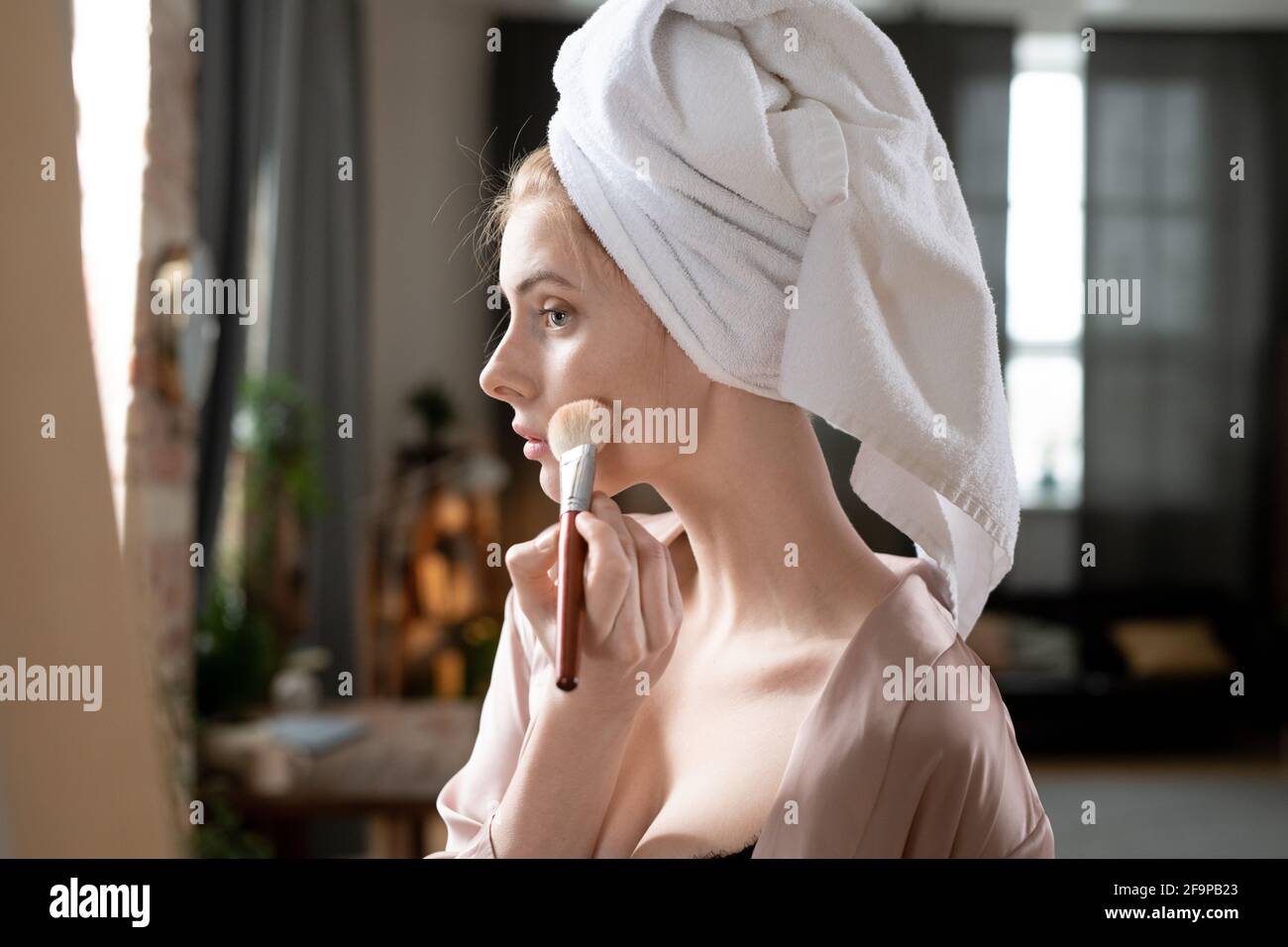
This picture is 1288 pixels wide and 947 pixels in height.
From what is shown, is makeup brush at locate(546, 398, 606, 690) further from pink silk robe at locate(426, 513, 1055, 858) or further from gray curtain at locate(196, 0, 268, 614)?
gray curtain at locate(196, 0, 268, 614)

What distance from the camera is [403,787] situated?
165 cm

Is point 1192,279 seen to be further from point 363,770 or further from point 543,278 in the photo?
point 543,278

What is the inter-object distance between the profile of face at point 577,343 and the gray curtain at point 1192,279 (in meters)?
3.65

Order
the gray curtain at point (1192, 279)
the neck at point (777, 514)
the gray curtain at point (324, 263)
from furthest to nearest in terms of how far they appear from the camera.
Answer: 1. the gray curtain at point (1192, 279)
2. the gray curtain at point (324, 263)
3. the neck at point (777, 514)

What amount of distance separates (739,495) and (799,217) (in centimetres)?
16

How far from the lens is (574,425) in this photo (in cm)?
59

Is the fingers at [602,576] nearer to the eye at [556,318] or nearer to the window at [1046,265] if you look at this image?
the eye at [556,318]

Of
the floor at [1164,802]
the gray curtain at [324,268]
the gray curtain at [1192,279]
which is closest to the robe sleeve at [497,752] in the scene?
the floor at [1164,802]

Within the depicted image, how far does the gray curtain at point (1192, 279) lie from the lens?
12.9 feet

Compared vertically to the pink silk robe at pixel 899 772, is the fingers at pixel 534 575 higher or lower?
higher

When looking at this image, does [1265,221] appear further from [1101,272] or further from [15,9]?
[15,9]

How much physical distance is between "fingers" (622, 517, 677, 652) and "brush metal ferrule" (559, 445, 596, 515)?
3 centimetres

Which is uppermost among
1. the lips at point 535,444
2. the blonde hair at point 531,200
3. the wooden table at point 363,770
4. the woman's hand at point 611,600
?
the blonde hair at point 531,200

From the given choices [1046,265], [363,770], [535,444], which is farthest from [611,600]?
[1046,265]
